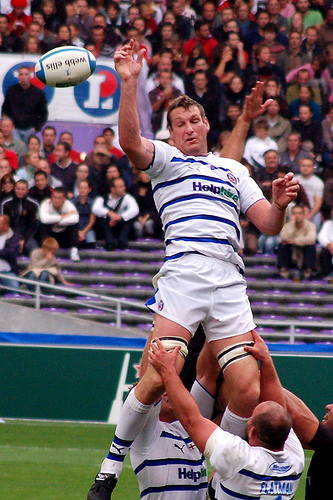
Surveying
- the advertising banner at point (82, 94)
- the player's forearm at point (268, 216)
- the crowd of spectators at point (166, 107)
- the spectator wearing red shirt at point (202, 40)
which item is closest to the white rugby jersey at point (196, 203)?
the player's forearm at point (268, 216)

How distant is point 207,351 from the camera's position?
5590 millimetres

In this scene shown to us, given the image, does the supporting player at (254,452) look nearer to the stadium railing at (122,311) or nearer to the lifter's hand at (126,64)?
the lifter's hand at (126,64)

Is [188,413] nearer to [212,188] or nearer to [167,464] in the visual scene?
[167,464]

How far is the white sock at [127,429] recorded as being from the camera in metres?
5.11

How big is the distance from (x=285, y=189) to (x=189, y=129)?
2.26 ft

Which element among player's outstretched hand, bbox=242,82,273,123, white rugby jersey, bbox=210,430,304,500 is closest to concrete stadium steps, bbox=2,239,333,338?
player's outstretched hand, bbox=242,82,273,123

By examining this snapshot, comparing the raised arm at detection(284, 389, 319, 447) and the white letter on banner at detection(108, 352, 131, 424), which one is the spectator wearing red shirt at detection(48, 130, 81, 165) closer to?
the white letter on banner at detection(108, 352, 131, 424)

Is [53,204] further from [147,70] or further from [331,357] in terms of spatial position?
[331,357]

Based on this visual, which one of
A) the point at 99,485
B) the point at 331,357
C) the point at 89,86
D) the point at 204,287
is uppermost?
the point at 89,86

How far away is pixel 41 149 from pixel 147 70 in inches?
75.6

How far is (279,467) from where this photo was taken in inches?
170

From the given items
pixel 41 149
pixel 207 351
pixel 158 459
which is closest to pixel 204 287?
pixel 207 351

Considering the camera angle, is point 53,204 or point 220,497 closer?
point 220,497

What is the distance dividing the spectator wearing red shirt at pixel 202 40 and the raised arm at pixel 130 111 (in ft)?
30.3
